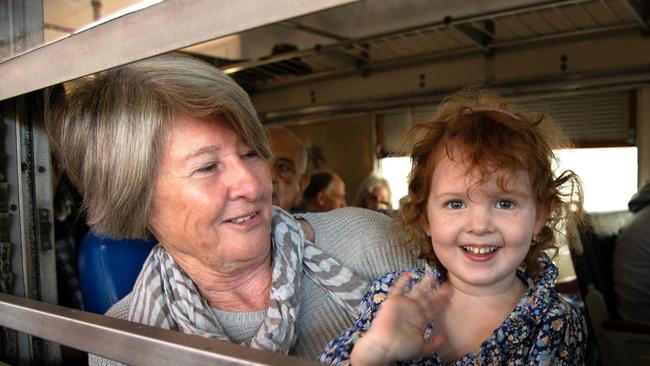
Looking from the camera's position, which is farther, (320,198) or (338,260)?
(320,198)

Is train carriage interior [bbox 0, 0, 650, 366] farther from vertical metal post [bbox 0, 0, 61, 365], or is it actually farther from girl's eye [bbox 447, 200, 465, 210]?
girl's eye [bbox 447, 200, 465, 210]

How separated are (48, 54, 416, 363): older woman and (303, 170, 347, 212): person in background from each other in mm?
3150

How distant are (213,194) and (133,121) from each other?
0.27 m

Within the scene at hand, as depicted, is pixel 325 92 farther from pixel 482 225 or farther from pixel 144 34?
pixel 144 34

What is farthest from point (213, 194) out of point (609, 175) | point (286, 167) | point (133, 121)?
point (609, 175)

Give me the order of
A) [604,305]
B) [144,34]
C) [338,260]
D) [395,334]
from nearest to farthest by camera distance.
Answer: [144,34]
[395,334]
[338,260]
[604,305]

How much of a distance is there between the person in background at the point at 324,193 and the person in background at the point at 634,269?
2361mm

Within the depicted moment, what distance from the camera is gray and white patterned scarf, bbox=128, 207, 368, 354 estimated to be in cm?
136

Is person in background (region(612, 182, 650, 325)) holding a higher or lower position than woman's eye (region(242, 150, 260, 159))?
lower

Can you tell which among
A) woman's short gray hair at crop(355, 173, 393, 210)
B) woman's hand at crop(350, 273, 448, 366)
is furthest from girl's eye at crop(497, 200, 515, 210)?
woman's short gray hair at crop(355, 173, 393, 210)

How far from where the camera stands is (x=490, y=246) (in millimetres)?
1173

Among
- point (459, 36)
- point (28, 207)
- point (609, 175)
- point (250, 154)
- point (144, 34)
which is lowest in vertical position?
point (609, 175)

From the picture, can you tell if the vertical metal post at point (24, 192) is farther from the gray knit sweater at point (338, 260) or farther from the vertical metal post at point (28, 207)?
the gray knit sweater at point (338, 260)

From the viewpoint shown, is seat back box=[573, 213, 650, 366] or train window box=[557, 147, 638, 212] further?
train window box=[557, 147, 638, 212]
